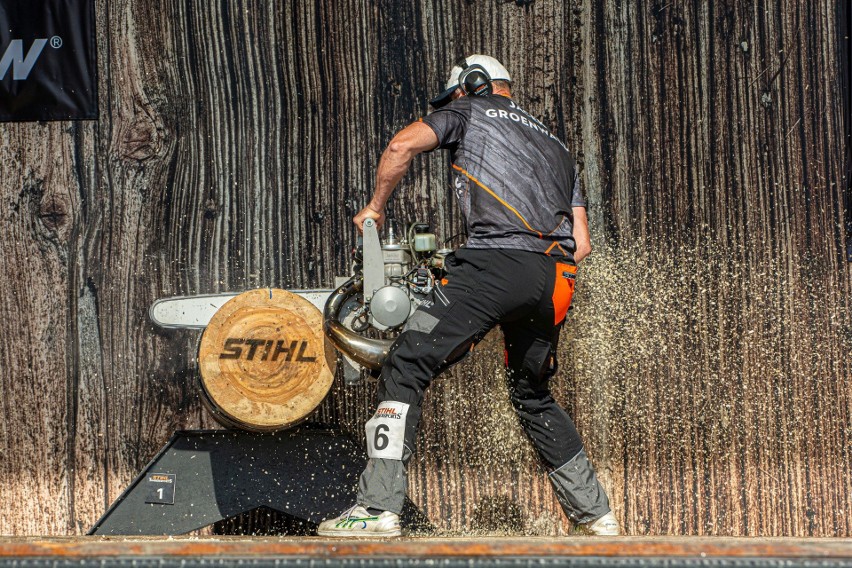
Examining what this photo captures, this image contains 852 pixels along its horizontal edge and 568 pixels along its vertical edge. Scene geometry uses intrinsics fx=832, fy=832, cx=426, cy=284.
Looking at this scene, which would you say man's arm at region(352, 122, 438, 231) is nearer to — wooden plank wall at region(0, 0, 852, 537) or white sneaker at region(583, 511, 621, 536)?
wooden plank wall at region(0, 0, 852, 537)

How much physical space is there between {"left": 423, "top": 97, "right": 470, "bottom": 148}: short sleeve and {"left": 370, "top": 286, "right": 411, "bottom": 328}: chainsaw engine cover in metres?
0.62

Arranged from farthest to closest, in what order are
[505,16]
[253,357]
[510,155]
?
[505,16]
[253,357]
[510,155]

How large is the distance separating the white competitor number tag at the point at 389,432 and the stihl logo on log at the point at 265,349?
2.11 ft

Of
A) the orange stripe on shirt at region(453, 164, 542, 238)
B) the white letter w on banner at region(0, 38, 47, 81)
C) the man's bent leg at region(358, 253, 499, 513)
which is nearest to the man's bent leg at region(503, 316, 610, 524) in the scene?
the man's bent leg at region(358, 253, 499, 513)

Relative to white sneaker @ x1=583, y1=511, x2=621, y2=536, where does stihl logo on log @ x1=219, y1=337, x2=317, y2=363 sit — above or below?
above

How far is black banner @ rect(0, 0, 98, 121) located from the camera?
14.0 ft

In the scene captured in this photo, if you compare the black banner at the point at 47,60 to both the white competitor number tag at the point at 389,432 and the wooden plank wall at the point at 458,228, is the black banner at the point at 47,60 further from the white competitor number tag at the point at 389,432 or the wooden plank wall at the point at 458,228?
the white competitor number tag at the point at 389,432

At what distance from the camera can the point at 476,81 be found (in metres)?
3.53

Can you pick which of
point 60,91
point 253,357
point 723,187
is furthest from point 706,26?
point 60,91

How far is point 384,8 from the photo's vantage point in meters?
4.25

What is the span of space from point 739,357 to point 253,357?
2.45 m

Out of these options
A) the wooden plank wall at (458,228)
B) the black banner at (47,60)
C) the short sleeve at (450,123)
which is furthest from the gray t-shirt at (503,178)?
the black banner at (47,60)

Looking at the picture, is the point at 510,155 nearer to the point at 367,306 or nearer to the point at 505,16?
the point at 367,306

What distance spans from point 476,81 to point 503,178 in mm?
497
